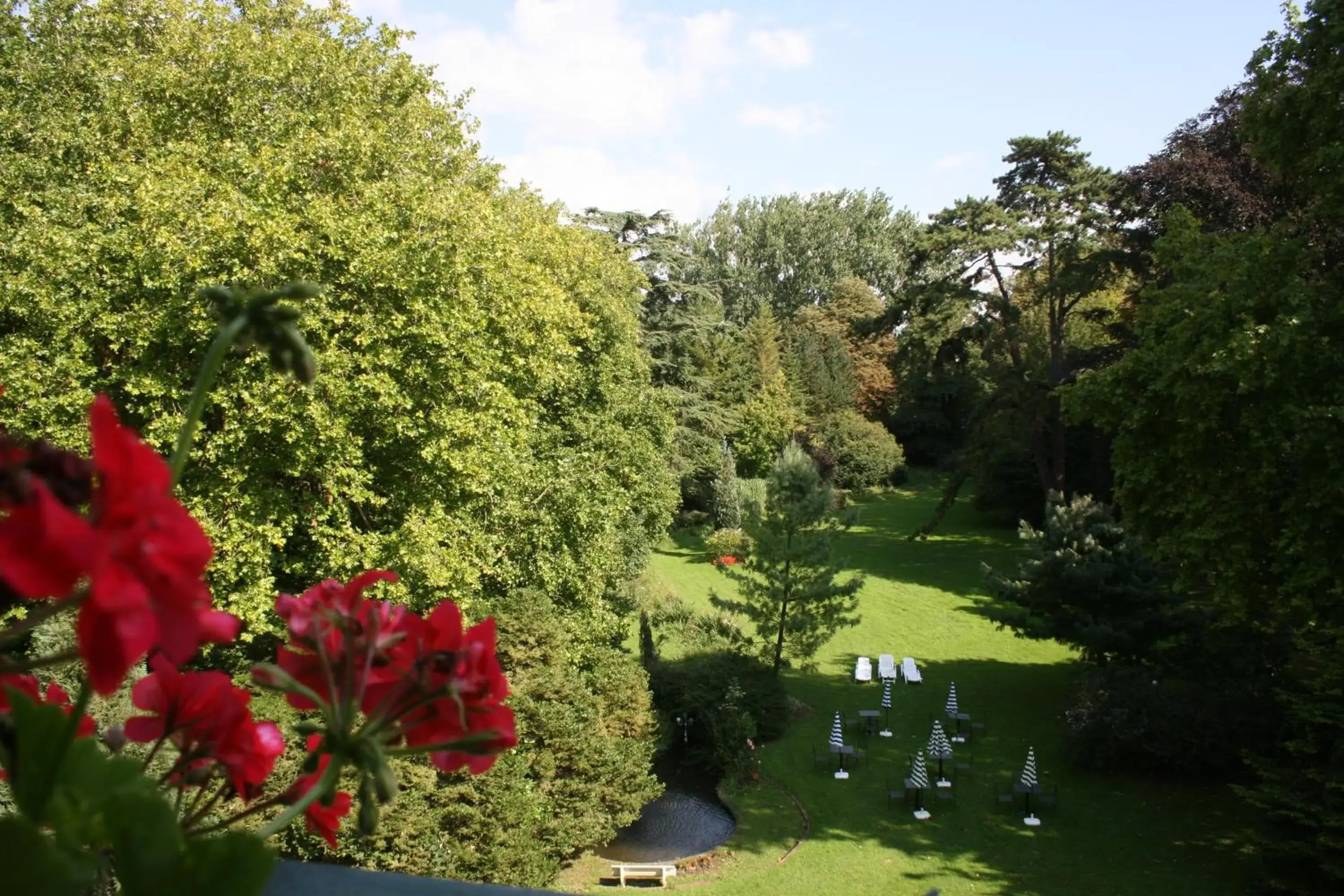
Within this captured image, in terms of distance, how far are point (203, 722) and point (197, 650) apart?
12 cm

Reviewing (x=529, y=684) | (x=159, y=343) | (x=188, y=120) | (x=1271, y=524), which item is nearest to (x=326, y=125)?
(x=188, y=120)

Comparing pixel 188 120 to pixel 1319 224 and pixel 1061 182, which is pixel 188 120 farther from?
pixel 1061 182

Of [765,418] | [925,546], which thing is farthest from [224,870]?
[765,418]

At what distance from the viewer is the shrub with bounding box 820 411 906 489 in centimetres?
4256

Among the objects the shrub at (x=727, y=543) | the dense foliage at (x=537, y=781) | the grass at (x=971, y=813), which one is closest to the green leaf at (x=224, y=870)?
the dense foliage at (x=537, y=781)

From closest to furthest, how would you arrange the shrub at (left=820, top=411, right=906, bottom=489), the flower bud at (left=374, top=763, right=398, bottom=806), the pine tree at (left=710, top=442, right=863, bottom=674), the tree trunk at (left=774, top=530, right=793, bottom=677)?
1. the flower bud at (left=374, top=763, right=398, bottom=806)
2. the pine tree at (left=710, top=442, right=863, bottom=674)
3. the tree trunk at (left=774, top=530, right=793, bottom=677)
4. the shrub at (left=820, top=411, right=906, bottom=489)

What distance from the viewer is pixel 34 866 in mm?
578

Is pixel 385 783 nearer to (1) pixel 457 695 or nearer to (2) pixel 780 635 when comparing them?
(1) pixel 457 695

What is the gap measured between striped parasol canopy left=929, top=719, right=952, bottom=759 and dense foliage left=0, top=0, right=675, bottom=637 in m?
6.10

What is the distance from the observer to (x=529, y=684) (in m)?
12.9

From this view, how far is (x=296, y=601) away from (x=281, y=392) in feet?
33.1

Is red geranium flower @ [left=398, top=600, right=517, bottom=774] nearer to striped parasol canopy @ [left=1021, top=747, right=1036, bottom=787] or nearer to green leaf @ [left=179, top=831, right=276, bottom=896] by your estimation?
green leaf @ [left=179, top=831, right=276, bottom=896]

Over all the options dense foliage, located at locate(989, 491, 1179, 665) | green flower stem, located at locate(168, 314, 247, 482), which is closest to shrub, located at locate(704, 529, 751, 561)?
dense foliage, located at locate(989, 491, 1179, 665)

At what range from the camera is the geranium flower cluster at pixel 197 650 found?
22.6 inches
